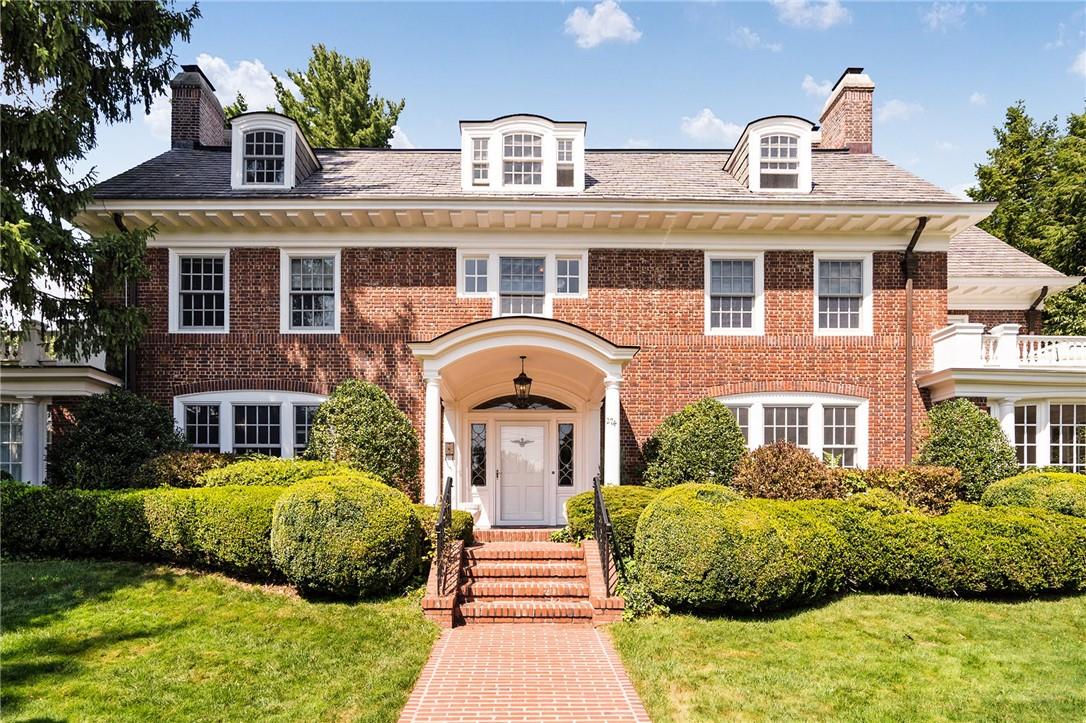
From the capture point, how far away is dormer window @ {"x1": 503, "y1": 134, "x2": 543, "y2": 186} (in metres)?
14.9

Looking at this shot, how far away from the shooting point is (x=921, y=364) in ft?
47.6

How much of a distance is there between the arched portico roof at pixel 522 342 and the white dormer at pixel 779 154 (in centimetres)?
580

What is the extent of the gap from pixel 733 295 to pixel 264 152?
407 inches

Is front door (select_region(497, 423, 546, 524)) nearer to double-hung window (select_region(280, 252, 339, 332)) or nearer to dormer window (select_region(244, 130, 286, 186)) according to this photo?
double-hung window (select_region(280, 252, 339, 332))

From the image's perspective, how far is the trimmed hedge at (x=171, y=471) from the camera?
12.4 m

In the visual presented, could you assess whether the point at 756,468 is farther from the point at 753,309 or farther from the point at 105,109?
the point at 105,109

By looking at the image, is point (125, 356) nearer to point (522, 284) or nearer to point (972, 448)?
point (522, 284)

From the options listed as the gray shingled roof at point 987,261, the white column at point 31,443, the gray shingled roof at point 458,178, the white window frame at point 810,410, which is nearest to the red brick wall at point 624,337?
the white window frame at point 810,410

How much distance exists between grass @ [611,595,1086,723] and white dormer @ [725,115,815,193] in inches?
344

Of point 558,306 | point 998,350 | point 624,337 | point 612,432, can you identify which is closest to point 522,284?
point 558,306

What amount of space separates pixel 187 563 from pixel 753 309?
11293mm

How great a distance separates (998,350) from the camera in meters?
14.0

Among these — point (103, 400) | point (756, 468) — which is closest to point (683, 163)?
point (756, 468)

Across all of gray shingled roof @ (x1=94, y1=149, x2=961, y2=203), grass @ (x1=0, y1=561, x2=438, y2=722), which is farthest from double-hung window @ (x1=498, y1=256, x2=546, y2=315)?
grass @ (x1=0, y1=561, x2=438, y2=722)
